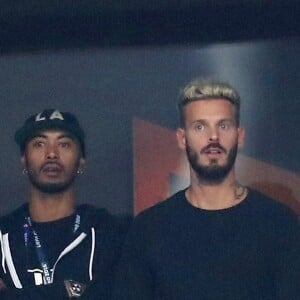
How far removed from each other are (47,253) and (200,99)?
2.31 feet

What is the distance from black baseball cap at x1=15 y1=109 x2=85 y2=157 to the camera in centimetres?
387

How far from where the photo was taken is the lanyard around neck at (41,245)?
379cm

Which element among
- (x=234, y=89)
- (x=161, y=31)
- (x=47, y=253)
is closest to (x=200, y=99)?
(x=234, y=89)

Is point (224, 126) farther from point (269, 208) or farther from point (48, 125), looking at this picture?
point (48, 125)

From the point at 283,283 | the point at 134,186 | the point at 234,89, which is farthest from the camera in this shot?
the point at 134,186

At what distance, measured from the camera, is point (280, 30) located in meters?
3.96

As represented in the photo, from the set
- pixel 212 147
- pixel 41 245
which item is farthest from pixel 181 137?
pixel 41 245

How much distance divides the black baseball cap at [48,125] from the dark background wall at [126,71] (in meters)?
0.14

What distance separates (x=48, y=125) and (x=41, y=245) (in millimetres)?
390

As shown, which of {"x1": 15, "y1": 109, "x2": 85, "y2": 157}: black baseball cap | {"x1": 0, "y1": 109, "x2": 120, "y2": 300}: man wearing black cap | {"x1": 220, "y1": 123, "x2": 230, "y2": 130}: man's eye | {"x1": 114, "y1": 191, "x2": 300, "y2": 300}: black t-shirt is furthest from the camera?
Result: {"x1": 15, "y1": 109, "x2": 85, "y2": 157}: black baseball cap

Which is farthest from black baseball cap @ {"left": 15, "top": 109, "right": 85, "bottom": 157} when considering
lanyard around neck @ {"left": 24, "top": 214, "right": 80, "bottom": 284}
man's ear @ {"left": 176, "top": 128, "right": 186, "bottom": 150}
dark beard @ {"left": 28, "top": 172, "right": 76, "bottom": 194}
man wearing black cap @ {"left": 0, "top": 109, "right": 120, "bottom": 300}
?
man's ear @ {"left": 176, "top": 128, "right": 186, "bottom": 150}

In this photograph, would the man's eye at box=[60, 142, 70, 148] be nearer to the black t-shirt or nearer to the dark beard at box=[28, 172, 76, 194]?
the dark beard at box=[28, 172, 76, 194]

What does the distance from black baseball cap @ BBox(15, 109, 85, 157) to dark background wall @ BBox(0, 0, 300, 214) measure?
0.45 feet

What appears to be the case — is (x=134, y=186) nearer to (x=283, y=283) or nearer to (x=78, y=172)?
(x=78, y=172)
